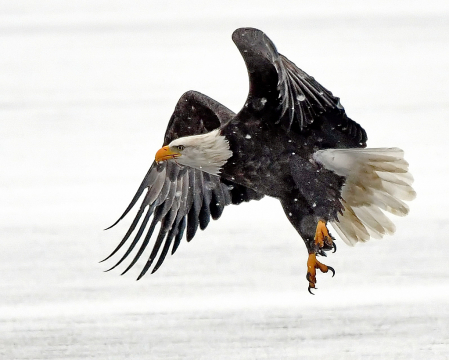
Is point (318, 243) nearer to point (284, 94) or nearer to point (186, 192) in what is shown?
point (284, 94)

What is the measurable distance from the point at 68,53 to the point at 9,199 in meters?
4.08

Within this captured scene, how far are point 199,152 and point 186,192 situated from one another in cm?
56

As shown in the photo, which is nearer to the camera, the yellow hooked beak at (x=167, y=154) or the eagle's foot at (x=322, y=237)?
the eagle's foot at (x=322, y=237)

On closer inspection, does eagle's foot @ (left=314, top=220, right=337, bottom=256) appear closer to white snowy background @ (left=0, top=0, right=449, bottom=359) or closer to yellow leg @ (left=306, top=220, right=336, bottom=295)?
yellow leg @ (left=306, top=220, right=336, bottom=295)

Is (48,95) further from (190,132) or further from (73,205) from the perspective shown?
(190,132)

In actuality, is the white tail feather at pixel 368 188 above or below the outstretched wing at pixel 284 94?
below

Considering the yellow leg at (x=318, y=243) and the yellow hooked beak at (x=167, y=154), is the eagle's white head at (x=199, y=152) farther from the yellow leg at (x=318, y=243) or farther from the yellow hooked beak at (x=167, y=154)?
the yellow leg at (x=318, y=243)

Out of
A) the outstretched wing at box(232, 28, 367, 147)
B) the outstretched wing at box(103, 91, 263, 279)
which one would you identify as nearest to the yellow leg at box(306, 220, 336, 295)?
the outstretched wing at box(232, 28, 367, 147)

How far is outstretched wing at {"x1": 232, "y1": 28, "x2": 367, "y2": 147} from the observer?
12.9 ft

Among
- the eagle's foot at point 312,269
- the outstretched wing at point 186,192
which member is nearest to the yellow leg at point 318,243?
the eagle's foot at point 312,269

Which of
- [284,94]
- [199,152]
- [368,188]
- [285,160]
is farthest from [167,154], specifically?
[368,188]

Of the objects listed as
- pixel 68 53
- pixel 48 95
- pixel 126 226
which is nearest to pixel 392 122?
pixel 126 226

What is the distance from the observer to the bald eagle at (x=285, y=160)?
4.04 meters

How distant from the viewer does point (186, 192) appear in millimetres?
4883
